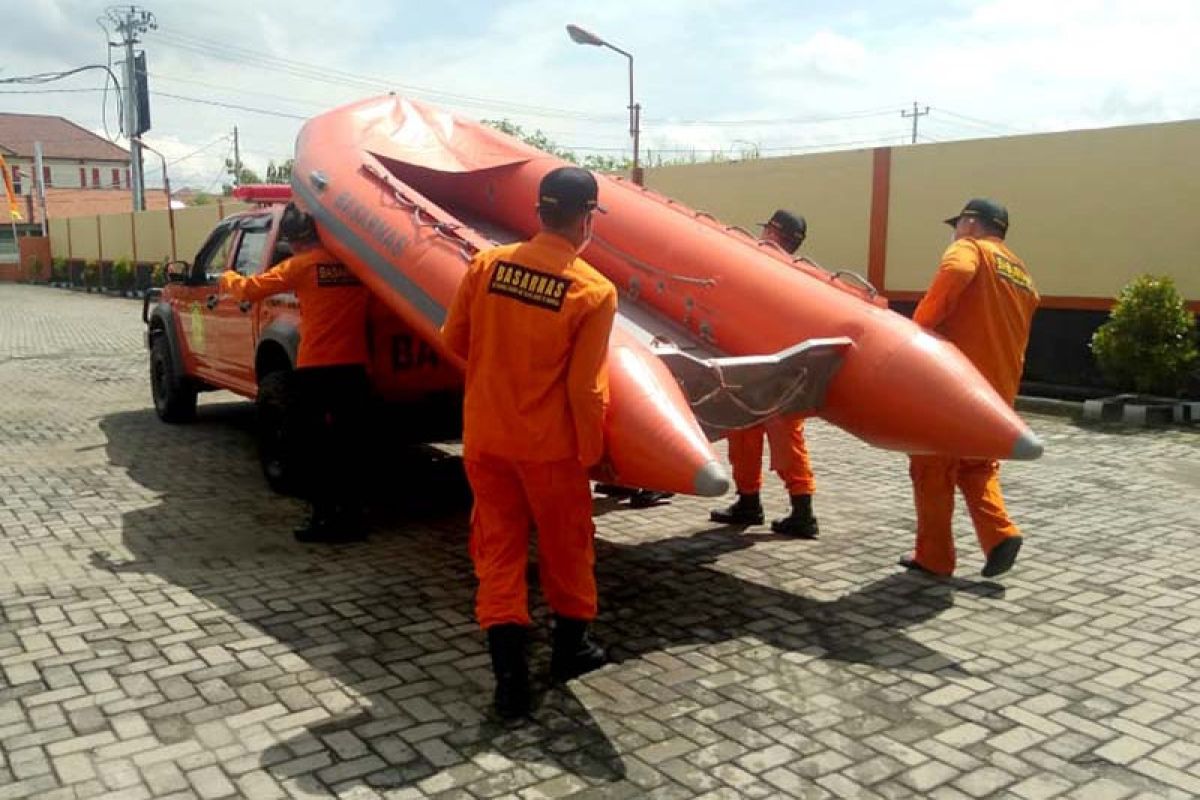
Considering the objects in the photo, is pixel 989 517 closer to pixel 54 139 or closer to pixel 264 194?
pixel 264 194

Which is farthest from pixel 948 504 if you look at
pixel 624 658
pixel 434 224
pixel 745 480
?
pixel 434 224

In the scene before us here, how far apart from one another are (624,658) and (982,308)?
2.34m

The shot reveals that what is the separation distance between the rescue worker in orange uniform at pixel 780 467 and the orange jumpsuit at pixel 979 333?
818mm

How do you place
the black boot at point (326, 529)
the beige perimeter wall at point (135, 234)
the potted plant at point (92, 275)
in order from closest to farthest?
the black boot at point (326, 529), the beige perimeter wall at point (135, 234), the potted plant at point (92, 275)

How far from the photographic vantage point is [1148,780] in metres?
3.11

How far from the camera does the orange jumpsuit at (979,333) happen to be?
4.75 m

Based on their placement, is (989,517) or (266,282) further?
(266,282)

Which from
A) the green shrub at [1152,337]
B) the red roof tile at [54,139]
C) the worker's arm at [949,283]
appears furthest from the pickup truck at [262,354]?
the red roof tile at [54,139]

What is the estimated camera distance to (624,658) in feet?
13.2

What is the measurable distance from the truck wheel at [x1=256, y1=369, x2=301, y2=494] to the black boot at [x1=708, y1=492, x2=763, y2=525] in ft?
7.94

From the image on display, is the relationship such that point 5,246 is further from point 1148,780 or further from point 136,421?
point 1148,780

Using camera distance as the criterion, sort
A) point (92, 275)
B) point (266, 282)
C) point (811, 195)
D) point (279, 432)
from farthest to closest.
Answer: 1. point (92, 275)
2. point (811, 195)
3. point (279, 432)
4. point (266, 282)

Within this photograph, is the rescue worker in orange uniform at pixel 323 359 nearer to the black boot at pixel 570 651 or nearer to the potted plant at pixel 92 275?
the black boot at pixel 570 651

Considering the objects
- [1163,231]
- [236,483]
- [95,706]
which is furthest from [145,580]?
[1163,231]
